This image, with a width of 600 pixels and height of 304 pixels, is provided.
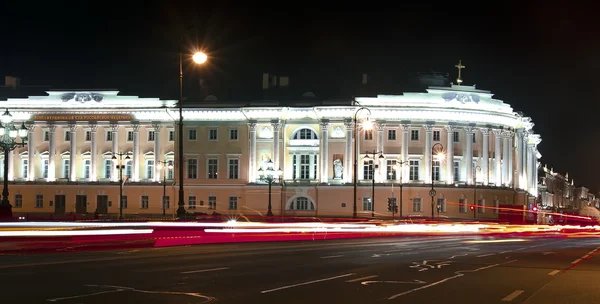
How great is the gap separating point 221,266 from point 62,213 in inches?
3344

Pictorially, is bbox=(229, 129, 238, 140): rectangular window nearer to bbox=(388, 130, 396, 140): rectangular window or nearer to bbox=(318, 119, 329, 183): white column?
bbox=(318, 119, 329, 183): white column

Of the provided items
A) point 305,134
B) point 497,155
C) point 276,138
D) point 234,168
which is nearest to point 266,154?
point 276,138

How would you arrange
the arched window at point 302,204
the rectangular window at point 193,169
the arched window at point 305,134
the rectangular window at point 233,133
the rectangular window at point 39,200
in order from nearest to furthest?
1. the arched window at point 302,204
2. the arched window at point 305,134
3. the rectangular window at point 233,133
4. the rectangular window at point 193,169
5. the rectangular window at point 39,200

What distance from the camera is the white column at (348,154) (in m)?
104

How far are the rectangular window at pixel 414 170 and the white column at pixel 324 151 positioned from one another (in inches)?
359

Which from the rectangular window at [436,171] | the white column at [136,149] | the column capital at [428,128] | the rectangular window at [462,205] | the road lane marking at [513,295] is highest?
the column capital at [428,128]

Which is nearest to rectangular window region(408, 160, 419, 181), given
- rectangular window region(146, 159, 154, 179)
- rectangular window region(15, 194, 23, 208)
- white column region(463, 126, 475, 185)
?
white column region(463, 126, 475, 185)

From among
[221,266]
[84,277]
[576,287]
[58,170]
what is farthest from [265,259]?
[58,170]

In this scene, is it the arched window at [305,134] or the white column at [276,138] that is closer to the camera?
the white column at [276,138]

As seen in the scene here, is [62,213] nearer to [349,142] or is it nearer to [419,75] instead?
[349,142]

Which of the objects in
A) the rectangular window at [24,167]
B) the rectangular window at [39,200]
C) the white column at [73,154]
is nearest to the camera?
the white column at [73,154]

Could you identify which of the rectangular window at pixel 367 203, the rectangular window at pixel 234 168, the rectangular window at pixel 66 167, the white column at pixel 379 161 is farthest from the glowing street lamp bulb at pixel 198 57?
the rectangular window at pixel 66 167

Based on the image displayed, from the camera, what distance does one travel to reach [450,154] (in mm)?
105688

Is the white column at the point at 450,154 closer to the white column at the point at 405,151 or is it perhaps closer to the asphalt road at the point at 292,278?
the white column at the point at 405,151
